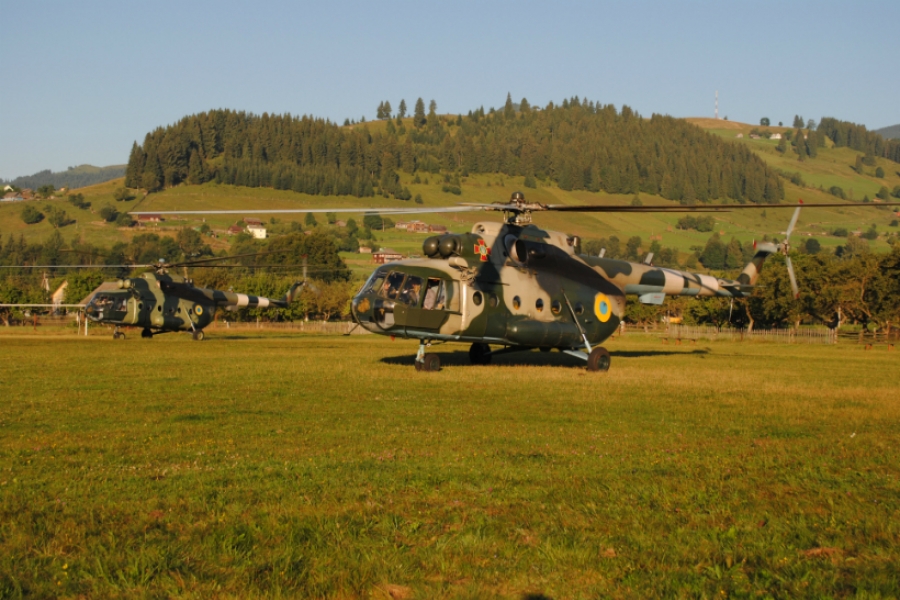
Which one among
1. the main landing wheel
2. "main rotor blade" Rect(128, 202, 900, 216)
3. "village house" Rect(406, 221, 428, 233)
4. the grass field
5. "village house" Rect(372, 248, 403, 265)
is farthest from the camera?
"village house" Rect(406, 221, 428, 233)

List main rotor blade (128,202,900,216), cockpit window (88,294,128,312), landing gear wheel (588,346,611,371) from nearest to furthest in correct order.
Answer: main rotor blade (128,202,900,216)
landing gear wheel (588,346,611,371)
cockpit window (88,294,128,312)

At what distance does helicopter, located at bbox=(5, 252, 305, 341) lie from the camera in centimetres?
4372

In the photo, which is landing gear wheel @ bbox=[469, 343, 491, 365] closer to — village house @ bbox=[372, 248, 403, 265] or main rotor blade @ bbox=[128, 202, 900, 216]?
main rotor blade @ bbox=[128, 202, 900, 216]

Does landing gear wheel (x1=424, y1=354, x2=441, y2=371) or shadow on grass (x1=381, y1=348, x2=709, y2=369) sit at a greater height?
landing gear wheel (x1=424, y1=354, x2=441, y2=371)

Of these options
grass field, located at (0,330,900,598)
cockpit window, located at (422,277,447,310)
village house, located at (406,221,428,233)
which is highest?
village house, located at (406,221,428,233)

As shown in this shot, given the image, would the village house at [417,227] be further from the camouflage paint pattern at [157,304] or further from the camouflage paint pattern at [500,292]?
the camouflage paint pattern at [500,292]

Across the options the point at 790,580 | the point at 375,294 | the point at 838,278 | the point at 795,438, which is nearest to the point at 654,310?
the point at 838,278

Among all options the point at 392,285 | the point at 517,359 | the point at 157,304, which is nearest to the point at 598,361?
the point at 517,359

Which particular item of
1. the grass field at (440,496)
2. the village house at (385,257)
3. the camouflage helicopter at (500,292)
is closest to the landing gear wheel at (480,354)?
the camouflage helicopter at (500,292)

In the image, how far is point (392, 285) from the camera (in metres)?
24.0

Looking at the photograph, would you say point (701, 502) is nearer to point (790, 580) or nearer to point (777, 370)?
point (790, 580)

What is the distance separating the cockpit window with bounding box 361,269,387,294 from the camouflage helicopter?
0.03m

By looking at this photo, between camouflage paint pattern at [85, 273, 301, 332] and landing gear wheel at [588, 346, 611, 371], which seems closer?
landing gear wheel at [588, 346, 611, 371]

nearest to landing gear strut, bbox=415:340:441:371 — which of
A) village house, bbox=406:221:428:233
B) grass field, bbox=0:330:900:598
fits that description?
grass field, bbox=0:330:900:598
